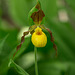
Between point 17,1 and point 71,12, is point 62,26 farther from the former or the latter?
point 17,1

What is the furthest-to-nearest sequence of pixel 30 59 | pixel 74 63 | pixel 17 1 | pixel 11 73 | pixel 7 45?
1. pixel 17 1
2. pixel 30 59
3. pixel 74 63
4. pixel 7 45
5. pixel 11 73

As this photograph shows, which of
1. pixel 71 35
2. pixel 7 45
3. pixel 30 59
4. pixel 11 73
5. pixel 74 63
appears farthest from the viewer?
pixel 30 59

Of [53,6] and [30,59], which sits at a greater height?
[53,6]

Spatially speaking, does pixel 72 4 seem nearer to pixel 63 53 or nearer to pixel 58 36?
pixel 58 36

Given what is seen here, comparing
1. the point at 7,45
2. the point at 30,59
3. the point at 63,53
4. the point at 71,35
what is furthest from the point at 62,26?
the point at 7,45

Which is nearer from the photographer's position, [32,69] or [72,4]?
[32,69]

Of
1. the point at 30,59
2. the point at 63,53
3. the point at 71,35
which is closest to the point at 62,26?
the point at 71,35

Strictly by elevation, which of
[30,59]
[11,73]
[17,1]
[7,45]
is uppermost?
[17,1]
